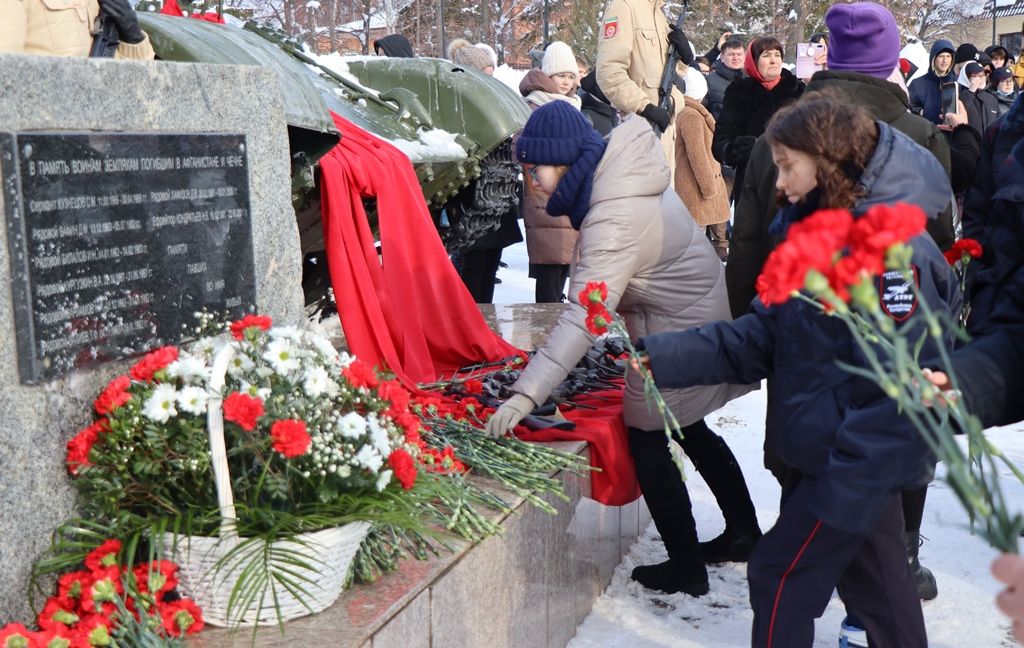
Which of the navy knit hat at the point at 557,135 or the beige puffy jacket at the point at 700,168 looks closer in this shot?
the navy knit hat at the point at 557,135

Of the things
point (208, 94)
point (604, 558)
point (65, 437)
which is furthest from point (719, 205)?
point (65, 437)

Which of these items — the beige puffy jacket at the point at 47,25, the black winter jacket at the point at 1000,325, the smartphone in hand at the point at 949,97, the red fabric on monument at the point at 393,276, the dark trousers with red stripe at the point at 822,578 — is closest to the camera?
the black winter jacket at the point at 1000,325

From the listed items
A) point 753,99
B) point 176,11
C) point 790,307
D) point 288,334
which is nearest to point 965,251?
point 790,307

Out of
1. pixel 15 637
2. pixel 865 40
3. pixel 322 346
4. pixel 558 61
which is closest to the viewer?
pixel 15 637

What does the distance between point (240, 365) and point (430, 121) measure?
4.08 metres

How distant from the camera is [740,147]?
6000 mm

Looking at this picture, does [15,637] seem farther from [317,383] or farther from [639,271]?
[639,271]

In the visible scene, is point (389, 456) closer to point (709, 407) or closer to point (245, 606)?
point (245, 606)

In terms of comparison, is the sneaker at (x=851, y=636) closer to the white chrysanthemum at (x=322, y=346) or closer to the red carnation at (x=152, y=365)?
the white chrysanthemum at (x=322, y=346)

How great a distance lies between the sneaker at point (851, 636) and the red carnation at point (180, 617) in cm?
189

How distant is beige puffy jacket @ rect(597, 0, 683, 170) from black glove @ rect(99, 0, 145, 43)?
3518mm

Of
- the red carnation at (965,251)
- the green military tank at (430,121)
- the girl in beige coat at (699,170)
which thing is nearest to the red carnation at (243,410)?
the red carnation at (965,251)

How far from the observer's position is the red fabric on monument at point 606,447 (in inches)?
158

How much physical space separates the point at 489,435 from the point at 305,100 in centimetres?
137
